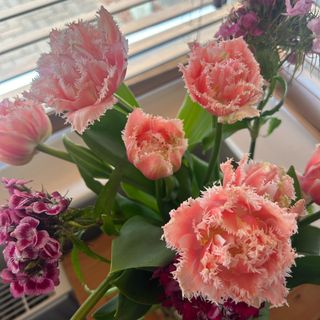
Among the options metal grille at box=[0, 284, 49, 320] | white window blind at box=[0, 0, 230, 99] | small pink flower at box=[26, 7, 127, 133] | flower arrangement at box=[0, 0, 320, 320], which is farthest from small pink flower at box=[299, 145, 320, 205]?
metal grille at box=[0, 284, 49, 320]

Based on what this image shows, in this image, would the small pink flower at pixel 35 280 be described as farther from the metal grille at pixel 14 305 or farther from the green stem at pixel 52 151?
the metal grille at pixel 14 305

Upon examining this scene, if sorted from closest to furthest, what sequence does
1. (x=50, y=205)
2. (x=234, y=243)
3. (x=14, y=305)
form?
(x=234, y=243), (x=50, y=205), (x=14, y=305)

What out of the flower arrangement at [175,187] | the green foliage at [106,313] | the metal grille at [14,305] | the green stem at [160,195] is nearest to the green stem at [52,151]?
the flower arrangement at [175,187]

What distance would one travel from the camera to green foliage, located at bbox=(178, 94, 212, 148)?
535 mm

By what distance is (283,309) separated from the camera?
2.40ft

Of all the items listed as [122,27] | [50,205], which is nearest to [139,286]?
[50,205]

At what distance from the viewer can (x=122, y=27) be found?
0.79 metres

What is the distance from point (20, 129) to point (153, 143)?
0.43 feet

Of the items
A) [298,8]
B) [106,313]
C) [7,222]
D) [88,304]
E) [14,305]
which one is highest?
[298,8]

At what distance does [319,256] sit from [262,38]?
0.25 meters

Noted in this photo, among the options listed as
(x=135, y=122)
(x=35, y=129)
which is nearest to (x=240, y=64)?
(x=135, y=122)

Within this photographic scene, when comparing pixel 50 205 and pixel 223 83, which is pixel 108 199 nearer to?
pixel 50 205

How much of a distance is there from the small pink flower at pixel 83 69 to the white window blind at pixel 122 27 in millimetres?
262

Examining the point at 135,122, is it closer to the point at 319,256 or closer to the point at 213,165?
the point at 213,165
